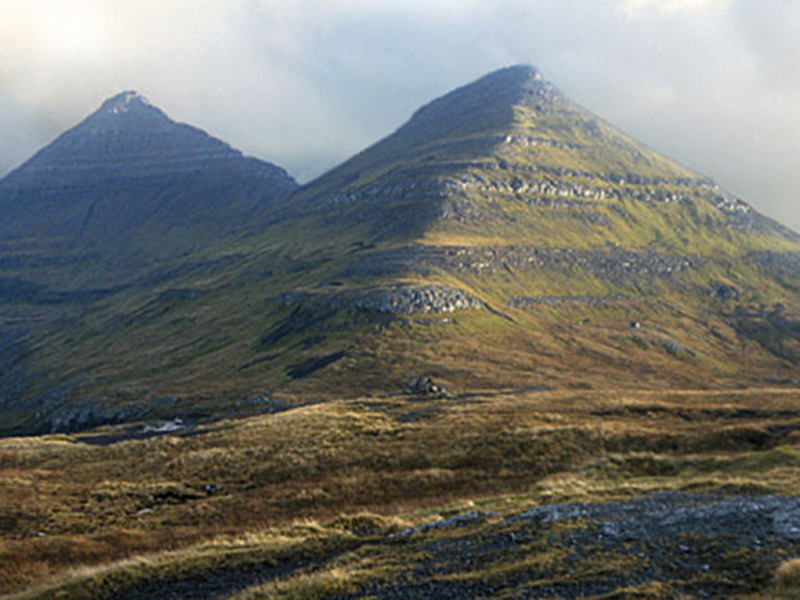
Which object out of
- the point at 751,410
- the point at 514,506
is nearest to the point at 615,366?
the point at 751,410

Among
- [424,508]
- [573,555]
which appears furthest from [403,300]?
[573,555]

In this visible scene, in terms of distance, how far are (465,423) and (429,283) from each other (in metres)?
139

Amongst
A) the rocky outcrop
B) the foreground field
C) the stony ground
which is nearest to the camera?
the stony ground

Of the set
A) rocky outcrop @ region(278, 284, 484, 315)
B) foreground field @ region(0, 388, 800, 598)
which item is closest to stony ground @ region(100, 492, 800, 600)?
foreground field @ region(0, 388, 800, 598)

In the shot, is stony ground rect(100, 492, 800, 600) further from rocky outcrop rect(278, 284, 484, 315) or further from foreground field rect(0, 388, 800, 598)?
rocky outcrop rect(278, 284, 484, 315)

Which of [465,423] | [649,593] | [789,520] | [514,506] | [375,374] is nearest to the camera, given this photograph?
[649,593]

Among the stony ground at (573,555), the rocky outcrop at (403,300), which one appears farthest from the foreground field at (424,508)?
the rocky outcrop at (403,300)

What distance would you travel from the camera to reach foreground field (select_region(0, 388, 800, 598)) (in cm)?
2106

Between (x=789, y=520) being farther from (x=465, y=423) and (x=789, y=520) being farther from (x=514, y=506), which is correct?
(x=465, y=423)

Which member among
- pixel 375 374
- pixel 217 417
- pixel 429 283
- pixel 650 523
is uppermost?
pixel 429 283

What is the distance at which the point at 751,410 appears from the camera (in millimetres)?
68125

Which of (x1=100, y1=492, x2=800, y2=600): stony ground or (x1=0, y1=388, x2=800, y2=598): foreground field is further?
(x1=0, y1=388, x2=800, y2=598): foreground field

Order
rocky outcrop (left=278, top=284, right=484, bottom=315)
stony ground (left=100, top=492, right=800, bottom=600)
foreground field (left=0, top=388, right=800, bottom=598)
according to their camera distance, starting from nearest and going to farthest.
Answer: stony ground (left=100, top=492, right=800, bottom=600) < foreground field (left=0, top=388, right=800, bottom=598) < rocky outcrop (left=278, top=284, right=484, bottom=315)

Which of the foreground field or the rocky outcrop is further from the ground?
the rocky outcrop
